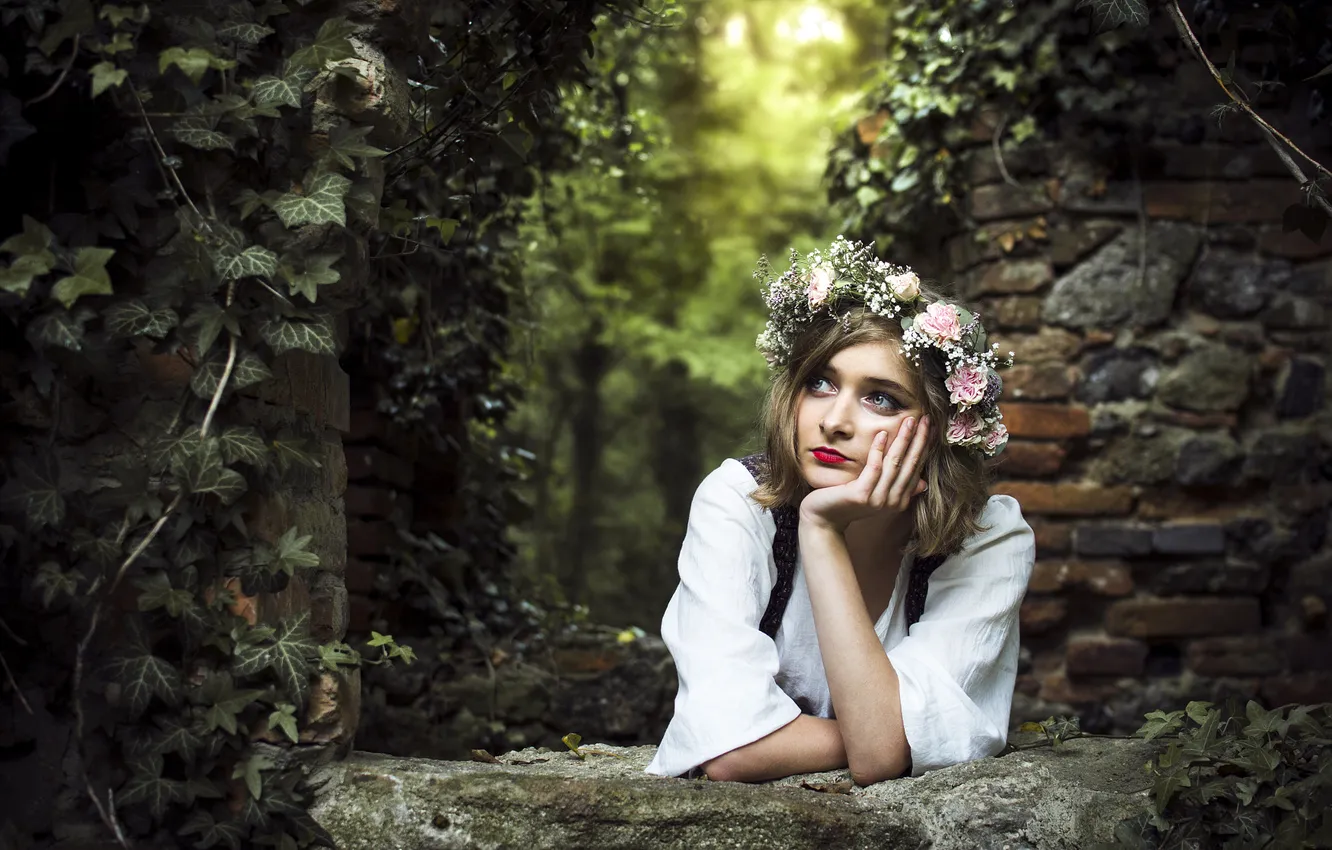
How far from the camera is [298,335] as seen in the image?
160cm

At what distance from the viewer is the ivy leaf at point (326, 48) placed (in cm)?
161

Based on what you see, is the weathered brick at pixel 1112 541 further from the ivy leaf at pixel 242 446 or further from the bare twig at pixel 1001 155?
the ivy leaf at pixel 242 446

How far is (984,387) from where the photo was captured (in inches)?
83.1

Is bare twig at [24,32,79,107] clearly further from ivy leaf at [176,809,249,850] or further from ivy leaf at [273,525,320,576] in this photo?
ivy leaf at [176,809,249,850]

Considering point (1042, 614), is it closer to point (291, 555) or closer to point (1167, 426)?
point (1167, 426)

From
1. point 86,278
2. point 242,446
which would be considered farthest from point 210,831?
point 86,278

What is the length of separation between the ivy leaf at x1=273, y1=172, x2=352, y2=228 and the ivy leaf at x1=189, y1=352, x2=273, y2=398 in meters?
0.20

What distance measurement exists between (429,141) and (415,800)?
3.72 ft

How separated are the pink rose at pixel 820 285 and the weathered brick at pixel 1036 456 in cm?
153

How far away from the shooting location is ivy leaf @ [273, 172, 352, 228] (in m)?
1.59

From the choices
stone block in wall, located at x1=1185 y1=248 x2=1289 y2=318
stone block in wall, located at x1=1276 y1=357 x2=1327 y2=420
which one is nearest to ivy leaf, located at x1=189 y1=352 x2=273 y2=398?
stone block in wall, located at x1=1185 y1=248 x2=1289 y2=318

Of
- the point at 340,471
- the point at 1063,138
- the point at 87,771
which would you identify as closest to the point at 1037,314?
the point at 1063,138

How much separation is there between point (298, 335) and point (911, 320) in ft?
3.72

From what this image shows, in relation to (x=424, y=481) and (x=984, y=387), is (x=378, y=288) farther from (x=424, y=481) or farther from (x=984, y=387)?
(x=984, y=387)
